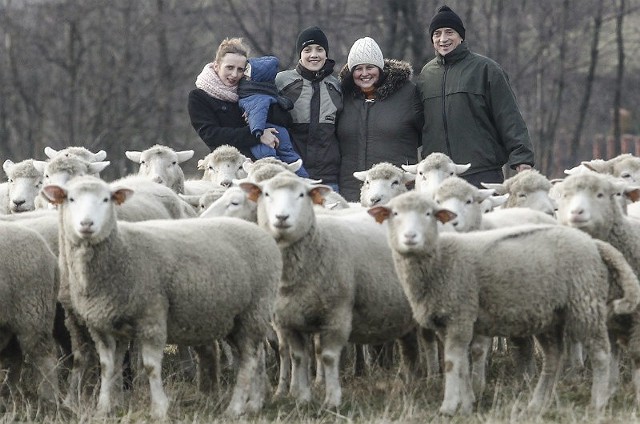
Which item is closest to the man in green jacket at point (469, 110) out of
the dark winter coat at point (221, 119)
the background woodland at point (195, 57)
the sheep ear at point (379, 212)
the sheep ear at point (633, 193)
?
the dark winter coat at point (221, 119)

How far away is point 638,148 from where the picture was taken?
1257 inches

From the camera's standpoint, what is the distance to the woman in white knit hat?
1138 cm

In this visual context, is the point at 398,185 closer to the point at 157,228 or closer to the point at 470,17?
the point at 157,228

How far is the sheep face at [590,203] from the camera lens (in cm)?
851

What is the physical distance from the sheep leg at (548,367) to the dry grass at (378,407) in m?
0.08

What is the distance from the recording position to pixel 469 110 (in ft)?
36.8

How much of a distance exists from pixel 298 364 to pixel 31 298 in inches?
69.1

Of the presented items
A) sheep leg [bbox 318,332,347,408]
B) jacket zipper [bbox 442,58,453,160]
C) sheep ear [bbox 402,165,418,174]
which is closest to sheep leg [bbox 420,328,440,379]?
sheep leg [bbox 318,332,347,408]

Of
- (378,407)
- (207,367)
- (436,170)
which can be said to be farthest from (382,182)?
(378,407)

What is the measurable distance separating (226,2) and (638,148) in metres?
10.7

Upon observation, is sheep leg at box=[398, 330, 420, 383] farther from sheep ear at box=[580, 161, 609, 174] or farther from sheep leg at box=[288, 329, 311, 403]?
sheep ear at box=[580, 161, 609, 174]

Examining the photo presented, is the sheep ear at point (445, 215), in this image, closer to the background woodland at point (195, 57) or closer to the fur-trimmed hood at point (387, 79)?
the fur-trimmed hood at point (387, 79)

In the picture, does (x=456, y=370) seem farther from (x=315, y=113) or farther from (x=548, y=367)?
(x=315, y=113)

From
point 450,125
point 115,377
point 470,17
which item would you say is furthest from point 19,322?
point 470,17
